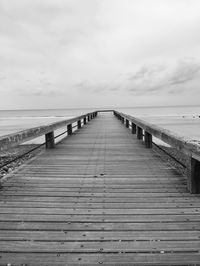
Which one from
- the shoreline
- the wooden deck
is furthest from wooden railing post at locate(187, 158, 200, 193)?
the shoreline

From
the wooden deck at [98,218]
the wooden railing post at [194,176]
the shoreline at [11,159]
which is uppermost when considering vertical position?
the wooden railing post at [194,176]

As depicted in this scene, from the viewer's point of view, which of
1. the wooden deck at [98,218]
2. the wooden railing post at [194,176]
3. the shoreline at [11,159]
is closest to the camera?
the wooden deck at [98,218]

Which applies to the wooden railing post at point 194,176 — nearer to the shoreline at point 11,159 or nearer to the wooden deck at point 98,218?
the wooden deck at point 98,218

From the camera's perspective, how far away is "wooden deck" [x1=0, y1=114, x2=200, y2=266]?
7.48ft

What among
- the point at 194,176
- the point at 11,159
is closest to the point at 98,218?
the point at 194,176

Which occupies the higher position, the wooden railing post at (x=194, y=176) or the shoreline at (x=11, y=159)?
the wooden railing post at (x=194, y=176)

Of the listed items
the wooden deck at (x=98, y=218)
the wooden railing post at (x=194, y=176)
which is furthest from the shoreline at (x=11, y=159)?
the wooden railing post at (x=194, y=176)

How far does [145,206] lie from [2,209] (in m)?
1.74

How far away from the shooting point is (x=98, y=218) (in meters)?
3.02

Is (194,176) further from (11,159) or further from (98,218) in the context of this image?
(11,159)

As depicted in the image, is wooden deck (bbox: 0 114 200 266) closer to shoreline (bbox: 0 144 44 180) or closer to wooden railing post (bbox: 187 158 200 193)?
wooden railing post (bbox: 187 158 200 193)

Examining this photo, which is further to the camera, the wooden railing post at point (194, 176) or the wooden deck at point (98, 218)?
the wooden railing post at point (194, 176)

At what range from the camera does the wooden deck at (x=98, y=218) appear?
2279mm

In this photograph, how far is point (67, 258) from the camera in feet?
7.34
